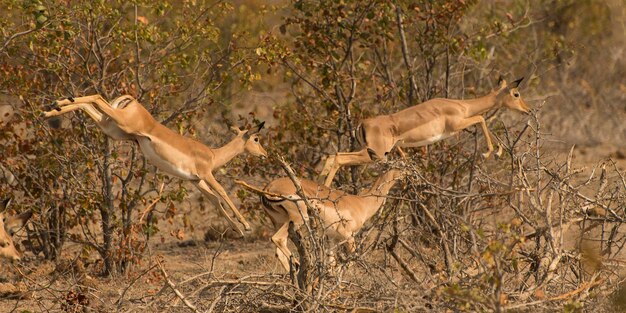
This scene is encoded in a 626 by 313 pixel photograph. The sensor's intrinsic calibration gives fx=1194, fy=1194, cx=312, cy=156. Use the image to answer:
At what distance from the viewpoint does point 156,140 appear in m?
7.09

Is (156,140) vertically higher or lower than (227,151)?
higher

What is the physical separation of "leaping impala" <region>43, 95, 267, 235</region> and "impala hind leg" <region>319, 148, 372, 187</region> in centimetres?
75

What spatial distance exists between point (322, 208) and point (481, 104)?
4.93 feet

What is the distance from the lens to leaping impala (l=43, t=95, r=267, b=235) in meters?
6.79

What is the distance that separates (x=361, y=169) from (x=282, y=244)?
7.94 feet

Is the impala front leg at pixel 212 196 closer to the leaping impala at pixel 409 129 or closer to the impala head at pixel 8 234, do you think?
the leaping impala at pixel 409 129

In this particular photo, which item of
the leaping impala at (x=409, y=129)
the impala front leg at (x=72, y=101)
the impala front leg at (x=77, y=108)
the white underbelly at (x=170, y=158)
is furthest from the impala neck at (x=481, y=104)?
the impala front leg at (x=72, y=101)

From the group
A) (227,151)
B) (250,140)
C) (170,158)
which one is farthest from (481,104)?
(170,158)

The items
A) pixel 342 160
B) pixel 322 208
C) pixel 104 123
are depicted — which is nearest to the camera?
pixel 104 123

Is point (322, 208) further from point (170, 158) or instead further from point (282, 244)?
point (170, 158)

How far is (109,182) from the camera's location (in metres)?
9.02

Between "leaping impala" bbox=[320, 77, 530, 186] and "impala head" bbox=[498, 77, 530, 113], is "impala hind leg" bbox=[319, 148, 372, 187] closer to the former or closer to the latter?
"leaping impala" bbox=[320, 77, 530, 186]

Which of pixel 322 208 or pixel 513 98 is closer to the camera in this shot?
pixel 322 208

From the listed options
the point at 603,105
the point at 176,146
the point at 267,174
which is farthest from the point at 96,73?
the point at 603,105
